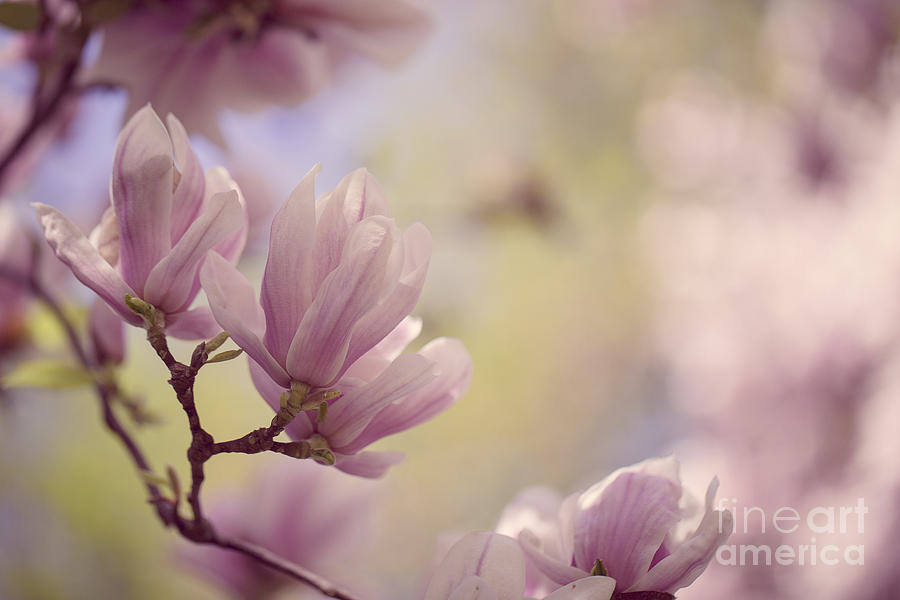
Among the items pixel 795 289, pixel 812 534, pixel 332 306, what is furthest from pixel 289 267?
pixel 795 289

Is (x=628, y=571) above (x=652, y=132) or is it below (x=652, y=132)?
below

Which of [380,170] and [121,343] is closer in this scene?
[121,343]

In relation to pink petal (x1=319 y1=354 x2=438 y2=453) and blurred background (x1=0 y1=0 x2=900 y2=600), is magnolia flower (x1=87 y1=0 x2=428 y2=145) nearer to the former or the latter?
blurred background (x1=0 y1=0 x2=900 y2=600)

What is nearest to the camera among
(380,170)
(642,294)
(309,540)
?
(309,540)

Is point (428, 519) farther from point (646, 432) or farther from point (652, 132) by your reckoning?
point (652, 132)

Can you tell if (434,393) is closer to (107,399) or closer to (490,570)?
(490,570)

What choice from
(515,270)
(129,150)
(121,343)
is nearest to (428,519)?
(515,270)
